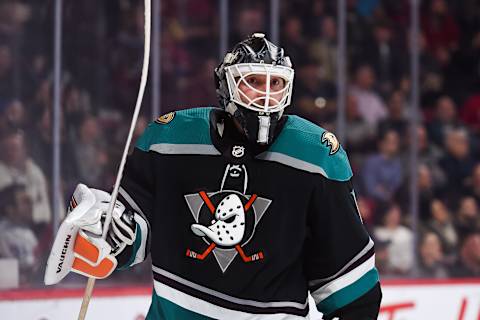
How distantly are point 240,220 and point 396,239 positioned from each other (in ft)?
10.4

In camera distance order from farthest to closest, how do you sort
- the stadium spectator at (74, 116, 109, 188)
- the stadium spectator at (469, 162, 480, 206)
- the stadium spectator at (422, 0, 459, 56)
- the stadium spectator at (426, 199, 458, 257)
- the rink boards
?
the stadium spectator at (422, 0, 459, 56) → the stadium spectator at (469, 162, 480, 206) → the stadium spectator at (426, 199, 458, 257) → the stadium spectator at (74, 116, 109, 188) → the rink boards

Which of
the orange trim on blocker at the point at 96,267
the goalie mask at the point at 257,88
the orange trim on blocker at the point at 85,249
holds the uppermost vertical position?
the goalie mask at the point at 257,88

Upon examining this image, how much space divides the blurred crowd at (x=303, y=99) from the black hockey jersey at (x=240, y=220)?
138cm

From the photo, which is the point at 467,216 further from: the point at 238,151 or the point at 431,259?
the point at 238,151

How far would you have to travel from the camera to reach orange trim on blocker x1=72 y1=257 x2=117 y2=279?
7.80 ft

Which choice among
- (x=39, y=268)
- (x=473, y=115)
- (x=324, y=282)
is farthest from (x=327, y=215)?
(x=473, y=115)

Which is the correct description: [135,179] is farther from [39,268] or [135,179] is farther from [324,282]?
[39,268]

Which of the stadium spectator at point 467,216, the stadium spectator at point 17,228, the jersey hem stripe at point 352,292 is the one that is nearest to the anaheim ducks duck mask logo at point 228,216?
the jersey hem stripe at point 352,292

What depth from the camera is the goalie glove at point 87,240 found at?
2.33 m

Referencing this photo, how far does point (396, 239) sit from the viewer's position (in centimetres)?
556

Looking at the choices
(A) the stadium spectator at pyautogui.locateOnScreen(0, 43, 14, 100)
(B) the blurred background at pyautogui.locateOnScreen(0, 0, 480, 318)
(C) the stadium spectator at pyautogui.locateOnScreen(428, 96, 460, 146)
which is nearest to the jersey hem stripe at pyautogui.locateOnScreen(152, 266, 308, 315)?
(B) the blurred background at pyautogui.locateOnScreen(0, 0, 480, 318)

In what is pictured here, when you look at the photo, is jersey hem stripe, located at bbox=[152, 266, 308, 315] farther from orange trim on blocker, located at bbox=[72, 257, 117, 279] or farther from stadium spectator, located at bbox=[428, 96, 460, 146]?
stadium spectator, located at bbox=[428, 96, 460, 146]

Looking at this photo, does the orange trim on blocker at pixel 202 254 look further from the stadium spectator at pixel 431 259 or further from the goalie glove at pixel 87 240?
the stadium spectator at pixel 431 259

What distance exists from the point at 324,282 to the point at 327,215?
6.6 inches
